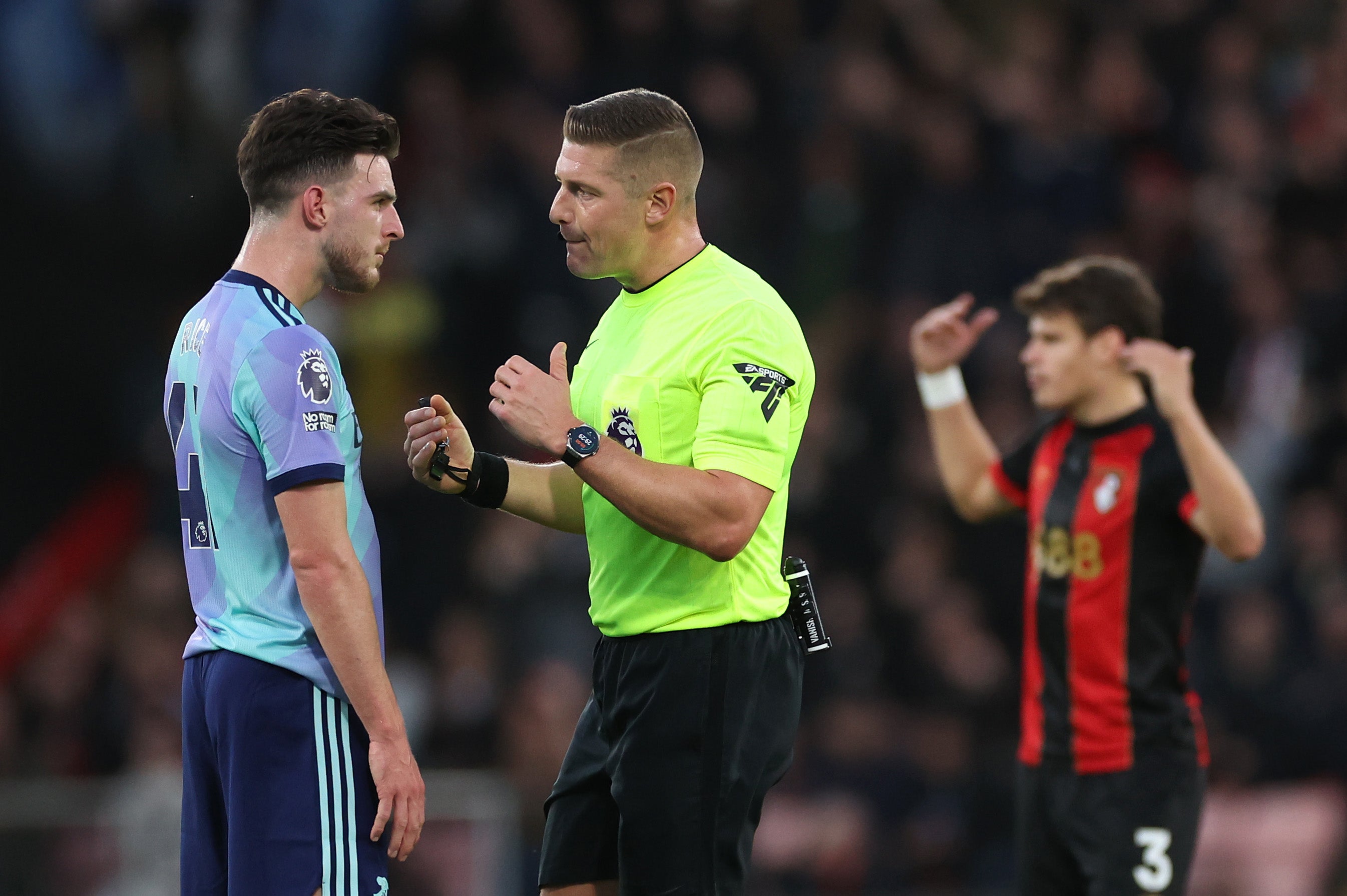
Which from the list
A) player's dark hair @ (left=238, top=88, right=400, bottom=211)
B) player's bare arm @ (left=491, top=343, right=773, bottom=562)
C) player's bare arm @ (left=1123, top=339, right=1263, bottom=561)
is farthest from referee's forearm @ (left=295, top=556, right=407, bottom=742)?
player's bare arm @ (left=1123, top=339, right=1263, bottom=561)

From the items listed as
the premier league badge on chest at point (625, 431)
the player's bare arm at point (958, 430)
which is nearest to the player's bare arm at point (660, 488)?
the premier league badge on chest at point (625, 431)

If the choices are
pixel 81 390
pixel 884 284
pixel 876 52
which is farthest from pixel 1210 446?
pixel 81 390

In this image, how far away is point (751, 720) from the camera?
3797 millimetres

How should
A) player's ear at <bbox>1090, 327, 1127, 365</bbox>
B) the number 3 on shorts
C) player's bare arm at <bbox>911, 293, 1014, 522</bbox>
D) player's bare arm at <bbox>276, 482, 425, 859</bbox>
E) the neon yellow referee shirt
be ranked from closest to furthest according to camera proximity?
player's bare arm at <bbox>276, 482, 425, 859</bbox>, the neon yellow referee shirt, the number 3 on shorts, player's ear at <bbox>1090, 327, 1127, 365</bbox>, player's bare arm at <bbox>911, 293, 1014, 522</bbox>

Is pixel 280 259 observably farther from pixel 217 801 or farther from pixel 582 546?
pixel 582 546

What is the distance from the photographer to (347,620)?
3441mm

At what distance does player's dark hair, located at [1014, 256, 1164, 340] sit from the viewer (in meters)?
5.28

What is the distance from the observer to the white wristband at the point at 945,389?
567cm

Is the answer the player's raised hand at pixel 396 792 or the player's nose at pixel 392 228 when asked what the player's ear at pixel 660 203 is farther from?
the player's raised hand at pixel 396 792

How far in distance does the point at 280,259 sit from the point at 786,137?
6614 millimetres

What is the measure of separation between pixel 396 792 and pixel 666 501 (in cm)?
85

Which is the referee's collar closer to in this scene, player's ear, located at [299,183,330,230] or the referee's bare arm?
the referee's bare arm

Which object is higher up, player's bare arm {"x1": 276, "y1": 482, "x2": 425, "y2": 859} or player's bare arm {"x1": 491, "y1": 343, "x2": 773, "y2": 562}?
player's bare arm {"x1": 491, "y1": 343, "x2": 773, "y2": 562}

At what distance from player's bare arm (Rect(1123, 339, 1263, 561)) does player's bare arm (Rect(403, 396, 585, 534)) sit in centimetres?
184
